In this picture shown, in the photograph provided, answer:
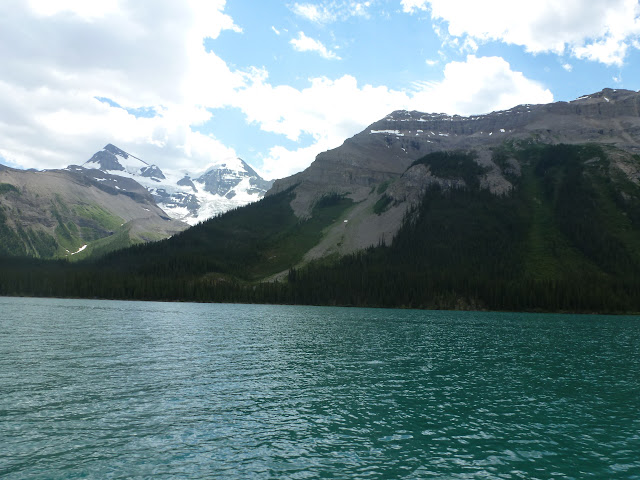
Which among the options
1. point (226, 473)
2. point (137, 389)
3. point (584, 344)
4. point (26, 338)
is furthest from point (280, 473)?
point (584, 344)

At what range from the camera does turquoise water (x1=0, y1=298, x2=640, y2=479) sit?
27.9 metres

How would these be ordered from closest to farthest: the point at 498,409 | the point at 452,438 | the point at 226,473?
the point at 226,473 < the point at 452,438 < the point at 498,409

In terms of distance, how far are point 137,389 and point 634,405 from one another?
1942 inches

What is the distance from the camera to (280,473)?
2647cm

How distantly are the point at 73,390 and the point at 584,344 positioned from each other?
3728 inches

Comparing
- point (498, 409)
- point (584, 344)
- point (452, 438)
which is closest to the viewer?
point (452, 438)

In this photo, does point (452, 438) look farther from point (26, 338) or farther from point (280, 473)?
point (26, 338)

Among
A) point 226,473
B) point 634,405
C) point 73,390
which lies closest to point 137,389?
point 73,390

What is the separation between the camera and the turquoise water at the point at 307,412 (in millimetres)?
27859

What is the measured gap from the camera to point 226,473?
2619cm

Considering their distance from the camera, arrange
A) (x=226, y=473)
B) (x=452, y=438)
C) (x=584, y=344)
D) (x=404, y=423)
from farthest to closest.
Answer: (x=584, y=344), (x=404, y=423), (x=452, y=438), (x=226, y=473)

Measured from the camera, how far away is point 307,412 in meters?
39.3

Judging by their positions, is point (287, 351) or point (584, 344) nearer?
point (287, 351)

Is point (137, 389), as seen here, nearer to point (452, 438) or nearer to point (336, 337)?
point (452, 438)
